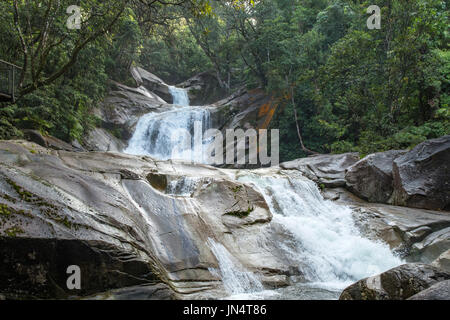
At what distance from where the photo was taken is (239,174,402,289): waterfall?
24.3 ft

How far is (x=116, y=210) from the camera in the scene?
595 centimetres

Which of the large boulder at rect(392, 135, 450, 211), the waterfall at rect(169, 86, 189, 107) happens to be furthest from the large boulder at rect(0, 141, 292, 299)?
the waterfall at rect(169, 86, 189, 107)

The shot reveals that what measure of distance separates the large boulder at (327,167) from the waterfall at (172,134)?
22.8ft

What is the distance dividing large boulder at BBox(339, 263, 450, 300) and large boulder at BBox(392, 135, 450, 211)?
6329 millimetres

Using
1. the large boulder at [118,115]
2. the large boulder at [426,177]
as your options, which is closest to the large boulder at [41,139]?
the large boulder at [118,115]

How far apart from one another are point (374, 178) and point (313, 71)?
7.96 m

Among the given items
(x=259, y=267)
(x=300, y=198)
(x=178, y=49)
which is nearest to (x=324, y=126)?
(x=300, y=198)

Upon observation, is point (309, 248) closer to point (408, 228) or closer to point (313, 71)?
point (408, 228)

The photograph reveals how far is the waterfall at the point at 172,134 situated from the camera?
19188 millimetres

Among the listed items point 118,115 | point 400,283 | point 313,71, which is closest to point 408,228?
point 400,283

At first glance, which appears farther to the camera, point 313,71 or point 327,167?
point 313,71

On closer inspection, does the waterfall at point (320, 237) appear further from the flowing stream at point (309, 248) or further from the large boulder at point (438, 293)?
the large boulder at point (438, 293)

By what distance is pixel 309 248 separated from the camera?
26.8ft

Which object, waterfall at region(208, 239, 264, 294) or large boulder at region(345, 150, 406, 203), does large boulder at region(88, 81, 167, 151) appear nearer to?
waterfall at region(208, 239, 264, 294)
